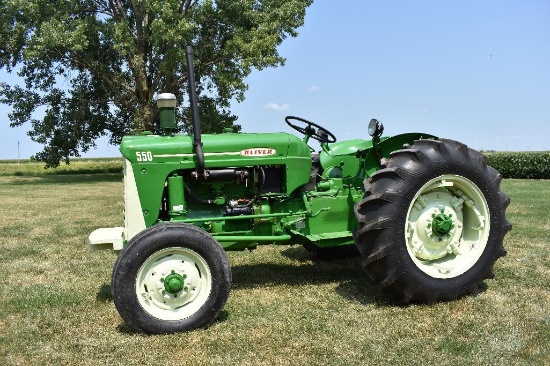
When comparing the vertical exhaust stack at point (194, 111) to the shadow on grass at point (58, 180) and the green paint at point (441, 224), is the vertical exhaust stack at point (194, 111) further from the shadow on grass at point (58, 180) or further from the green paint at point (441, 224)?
the shadow on grass at point (58, 180)

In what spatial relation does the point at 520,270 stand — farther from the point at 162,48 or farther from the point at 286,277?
the point at 162,48

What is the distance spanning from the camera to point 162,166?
4.54 m

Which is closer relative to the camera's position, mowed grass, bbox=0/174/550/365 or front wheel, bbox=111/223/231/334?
mowed grass, bbox=0/174/550/365

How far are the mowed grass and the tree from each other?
1628 centimetres

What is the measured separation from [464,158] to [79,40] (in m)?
20.2

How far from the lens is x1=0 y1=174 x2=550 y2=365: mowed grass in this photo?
135 inches

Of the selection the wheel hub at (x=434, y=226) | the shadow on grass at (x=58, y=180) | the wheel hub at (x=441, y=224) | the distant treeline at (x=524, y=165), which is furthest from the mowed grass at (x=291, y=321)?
the distant treeline at (x=524, y=165)

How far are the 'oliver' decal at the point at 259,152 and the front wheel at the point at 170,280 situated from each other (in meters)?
1.02

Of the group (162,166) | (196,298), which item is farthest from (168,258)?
(162,166)

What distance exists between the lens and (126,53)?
21.7 metres

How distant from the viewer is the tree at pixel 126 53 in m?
21.3

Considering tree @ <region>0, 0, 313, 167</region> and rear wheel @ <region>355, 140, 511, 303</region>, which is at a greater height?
tree @ <region>0, 0, 313, 167</region>

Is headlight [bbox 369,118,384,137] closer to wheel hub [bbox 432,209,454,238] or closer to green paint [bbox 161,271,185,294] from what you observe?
wheel hub [bbox 432,209,454,238]

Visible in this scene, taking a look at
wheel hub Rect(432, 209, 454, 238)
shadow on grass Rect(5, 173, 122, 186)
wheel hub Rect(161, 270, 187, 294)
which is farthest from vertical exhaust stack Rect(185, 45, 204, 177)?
shadow on grass Rect(5, 173, 122, 186)
